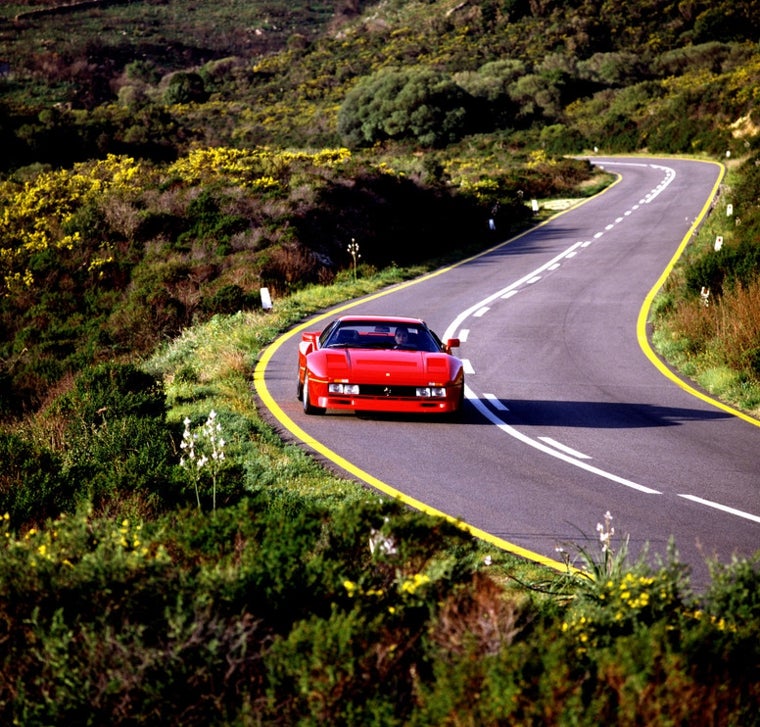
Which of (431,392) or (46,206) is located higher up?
(46,206)

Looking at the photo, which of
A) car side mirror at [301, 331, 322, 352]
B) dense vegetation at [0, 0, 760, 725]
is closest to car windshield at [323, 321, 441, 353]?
car side mirror at [301, 331, 322, 352]

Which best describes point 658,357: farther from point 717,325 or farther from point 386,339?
point 386,339

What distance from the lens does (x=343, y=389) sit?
38.8 feet

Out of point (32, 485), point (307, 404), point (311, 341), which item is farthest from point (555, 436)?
point (32, 485)

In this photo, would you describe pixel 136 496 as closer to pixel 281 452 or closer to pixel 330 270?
pixel 281 452

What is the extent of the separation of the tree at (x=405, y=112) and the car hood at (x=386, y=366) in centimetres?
5809

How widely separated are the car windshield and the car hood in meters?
0.35

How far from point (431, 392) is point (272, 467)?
2809mm

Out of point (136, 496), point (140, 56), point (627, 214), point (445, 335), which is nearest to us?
point (136, 496)

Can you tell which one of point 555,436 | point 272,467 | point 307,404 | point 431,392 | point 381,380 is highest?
point 381,380

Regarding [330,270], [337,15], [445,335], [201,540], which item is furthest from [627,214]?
[337,15]

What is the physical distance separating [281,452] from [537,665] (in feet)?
21.5

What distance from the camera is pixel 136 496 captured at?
27.7 ft

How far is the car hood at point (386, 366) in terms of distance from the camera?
38.7 ft
